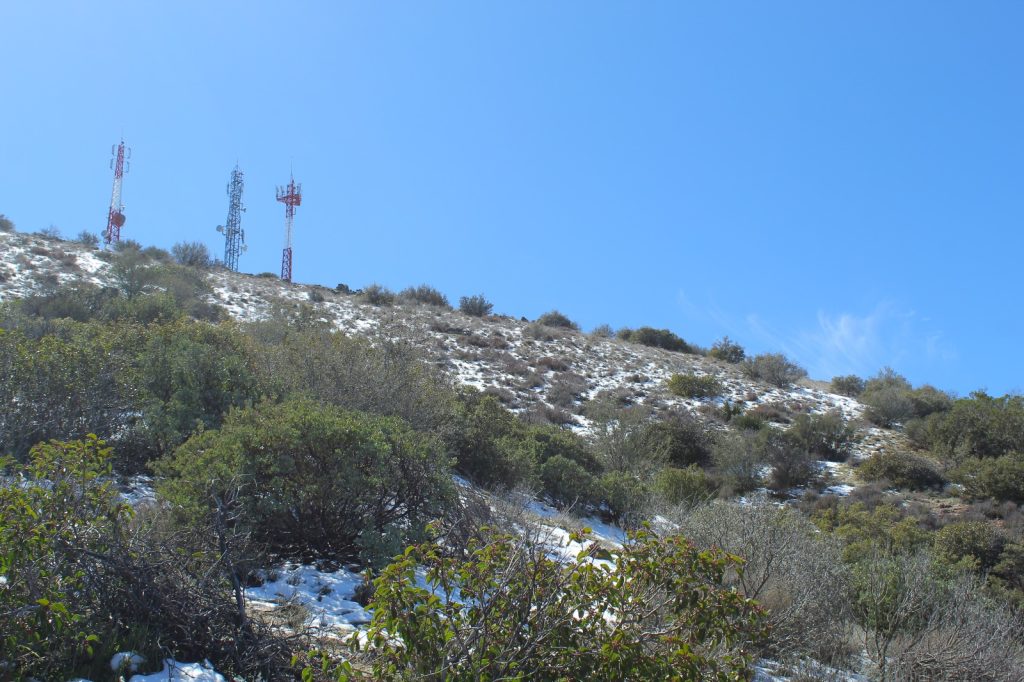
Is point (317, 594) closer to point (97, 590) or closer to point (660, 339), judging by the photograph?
point (97, 590)

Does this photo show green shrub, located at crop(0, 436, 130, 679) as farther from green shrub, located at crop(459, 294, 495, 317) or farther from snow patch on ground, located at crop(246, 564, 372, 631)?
green shrub, located at crop(459, 294, 495, 317)

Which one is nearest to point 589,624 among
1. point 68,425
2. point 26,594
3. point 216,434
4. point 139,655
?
point 139,655

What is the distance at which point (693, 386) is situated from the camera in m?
24.7

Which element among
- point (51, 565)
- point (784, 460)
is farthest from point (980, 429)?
point (51, 565)

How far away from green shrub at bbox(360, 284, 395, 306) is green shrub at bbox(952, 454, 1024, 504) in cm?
2212

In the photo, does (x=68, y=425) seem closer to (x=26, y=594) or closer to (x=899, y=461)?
(x=26, y=594)

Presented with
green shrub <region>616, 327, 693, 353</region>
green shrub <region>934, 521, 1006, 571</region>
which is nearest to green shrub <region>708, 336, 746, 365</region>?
green shrub <region>616, 327, 693, 353</region>

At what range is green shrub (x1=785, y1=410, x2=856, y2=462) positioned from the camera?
19750 millimetres

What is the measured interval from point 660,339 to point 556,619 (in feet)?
104

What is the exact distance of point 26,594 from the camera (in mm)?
3643

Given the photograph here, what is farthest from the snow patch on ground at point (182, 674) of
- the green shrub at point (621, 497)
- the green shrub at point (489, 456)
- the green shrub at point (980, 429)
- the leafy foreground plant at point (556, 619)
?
the green shrub at point (980, 429)

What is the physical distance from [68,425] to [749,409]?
19.6m

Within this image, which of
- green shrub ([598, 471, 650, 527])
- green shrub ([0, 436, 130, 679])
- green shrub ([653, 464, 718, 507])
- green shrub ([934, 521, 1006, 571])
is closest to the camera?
green shrub ([0, 436, 130, 679])

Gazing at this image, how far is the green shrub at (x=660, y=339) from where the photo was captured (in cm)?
3394
